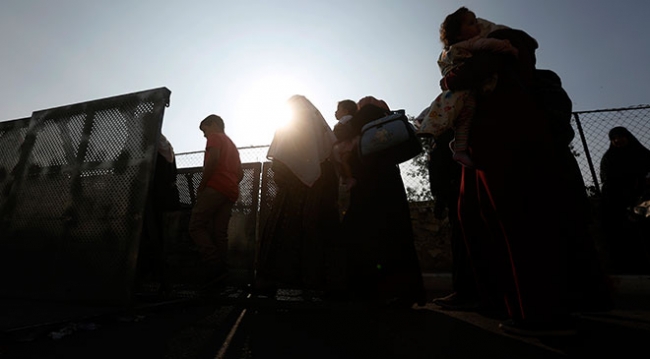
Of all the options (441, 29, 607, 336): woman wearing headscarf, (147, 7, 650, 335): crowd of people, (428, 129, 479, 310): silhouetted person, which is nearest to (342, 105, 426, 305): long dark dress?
(147, 7, 650, 335): crowd of people

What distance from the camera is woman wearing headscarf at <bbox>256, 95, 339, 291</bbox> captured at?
106 inches

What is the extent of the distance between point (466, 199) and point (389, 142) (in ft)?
2.32

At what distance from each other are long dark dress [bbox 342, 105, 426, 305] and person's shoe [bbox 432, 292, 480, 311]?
23 cm

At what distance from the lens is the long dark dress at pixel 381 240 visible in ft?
7.72

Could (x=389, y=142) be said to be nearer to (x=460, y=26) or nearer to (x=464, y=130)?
(x=464, y=130)

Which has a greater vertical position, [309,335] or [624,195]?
[624,195]

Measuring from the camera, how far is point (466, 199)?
201cm

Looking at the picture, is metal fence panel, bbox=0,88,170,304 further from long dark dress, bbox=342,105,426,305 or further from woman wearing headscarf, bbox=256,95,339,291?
long dark dress, bbox=342,105,426,305

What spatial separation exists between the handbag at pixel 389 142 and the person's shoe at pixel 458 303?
1.16 m

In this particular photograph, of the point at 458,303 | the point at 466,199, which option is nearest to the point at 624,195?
the point at 458,303

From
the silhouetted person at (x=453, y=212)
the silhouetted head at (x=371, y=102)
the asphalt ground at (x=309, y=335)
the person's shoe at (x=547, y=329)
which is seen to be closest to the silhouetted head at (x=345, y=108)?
the silhouetted head at (x=371, y=102)

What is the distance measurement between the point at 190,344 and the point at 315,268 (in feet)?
4.18

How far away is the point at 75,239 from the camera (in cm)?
258

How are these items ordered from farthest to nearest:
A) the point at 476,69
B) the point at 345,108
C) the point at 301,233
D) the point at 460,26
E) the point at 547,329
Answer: the point at 345,108 < the point at 301,233 < the point at 460,26 < the point at 476,69 < the point at 547,329
